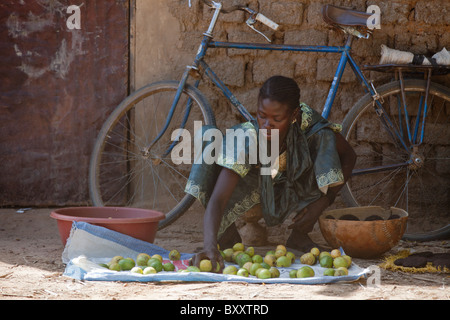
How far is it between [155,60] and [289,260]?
2.00 metres

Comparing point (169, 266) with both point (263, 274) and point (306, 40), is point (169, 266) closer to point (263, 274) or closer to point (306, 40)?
point (263, 274)

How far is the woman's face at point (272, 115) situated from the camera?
120 inches

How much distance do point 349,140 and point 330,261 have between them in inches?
55.7

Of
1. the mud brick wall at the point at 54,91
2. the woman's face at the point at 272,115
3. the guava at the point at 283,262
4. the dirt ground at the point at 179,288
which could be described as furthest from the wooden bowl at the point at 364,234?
the mud brick wall at the point at 54,91

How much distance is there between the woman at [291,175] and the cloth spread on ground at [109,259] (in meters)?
0.33

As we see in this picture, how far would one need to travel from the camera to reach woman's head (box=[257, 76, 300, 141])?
3057 mm

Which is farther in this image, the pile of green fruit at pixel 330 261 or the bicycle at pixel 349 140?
the bicycle at pixel 349 140

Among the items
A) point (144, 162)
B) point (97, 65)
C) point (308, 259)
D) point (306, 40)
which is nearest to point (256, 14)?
point (306, 40)

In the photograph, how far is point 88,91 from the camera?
435 cm

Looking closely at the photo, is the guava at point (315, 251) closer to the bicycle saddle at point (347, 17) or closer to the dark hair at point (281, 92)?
the dark hair at point (281, 92)

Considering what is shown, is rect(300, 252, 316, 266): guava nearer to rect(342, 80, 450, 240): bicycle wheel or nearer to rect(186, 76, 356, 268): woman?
rect(186, 76, 356, 268): woman

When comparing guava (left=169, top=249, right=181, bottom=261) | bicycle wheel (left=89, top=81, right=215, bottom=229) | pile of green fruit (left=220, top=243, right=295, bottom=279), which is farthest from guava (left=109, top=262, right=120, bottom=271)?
bicycle wheel (left=89, top=81, right=215, bottom=229)

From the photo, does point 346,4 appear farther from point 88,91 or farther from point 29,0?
point 29,0

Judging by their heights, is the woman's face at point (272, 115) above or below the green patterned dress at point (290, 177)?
above
